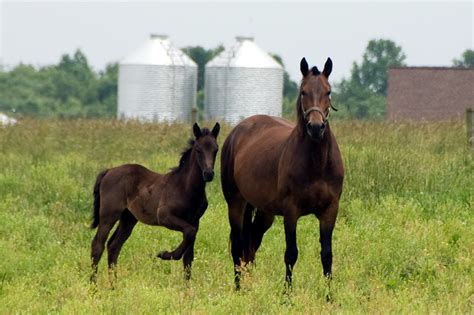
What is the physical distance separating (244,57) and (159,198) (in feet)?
73.5

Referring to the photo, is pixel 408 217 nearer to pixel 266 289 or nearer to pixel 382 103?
pixel 266 289

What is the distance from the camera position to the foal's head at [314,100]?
9008 millimetres

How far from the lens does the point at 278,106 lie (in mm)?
33781

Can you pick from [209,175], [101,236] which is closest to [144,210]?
[101,236]

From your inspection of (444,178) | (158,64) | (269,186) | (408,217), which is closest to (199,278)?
(269,186)

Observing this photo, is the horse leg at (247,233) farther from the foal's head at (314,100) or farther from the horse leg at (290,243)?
the foal's head at (314,100)

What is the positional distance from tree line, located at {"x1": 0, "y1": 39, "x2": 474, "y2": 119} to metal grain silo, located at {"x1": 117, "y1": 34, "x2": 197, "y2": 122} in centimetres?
2238

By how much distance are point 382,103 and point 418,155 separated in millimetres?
38883

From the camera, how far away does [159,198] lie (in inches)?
444

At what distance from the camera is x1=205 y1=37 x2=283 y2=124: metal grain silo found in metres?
32.5

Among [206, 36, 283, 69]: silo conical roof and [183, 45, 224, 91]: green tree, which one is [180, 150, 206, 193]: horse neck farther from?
[183, 45, 224, 91]: green tree

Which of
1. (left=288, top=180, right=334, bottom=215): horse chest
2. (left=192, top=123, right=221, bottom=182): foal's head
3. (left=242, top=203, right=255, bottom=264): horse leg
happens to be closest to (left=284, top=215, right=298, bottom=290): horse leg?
(left=288, top=180, right=334, bottom=215): horse chest

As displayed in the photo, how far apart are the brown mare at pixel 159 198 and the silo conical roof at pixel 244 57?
70.1 ft

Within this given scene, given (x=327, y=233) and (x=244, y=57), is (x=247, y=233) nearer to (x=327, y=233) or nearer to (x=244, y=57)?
(x=327, y=233)
